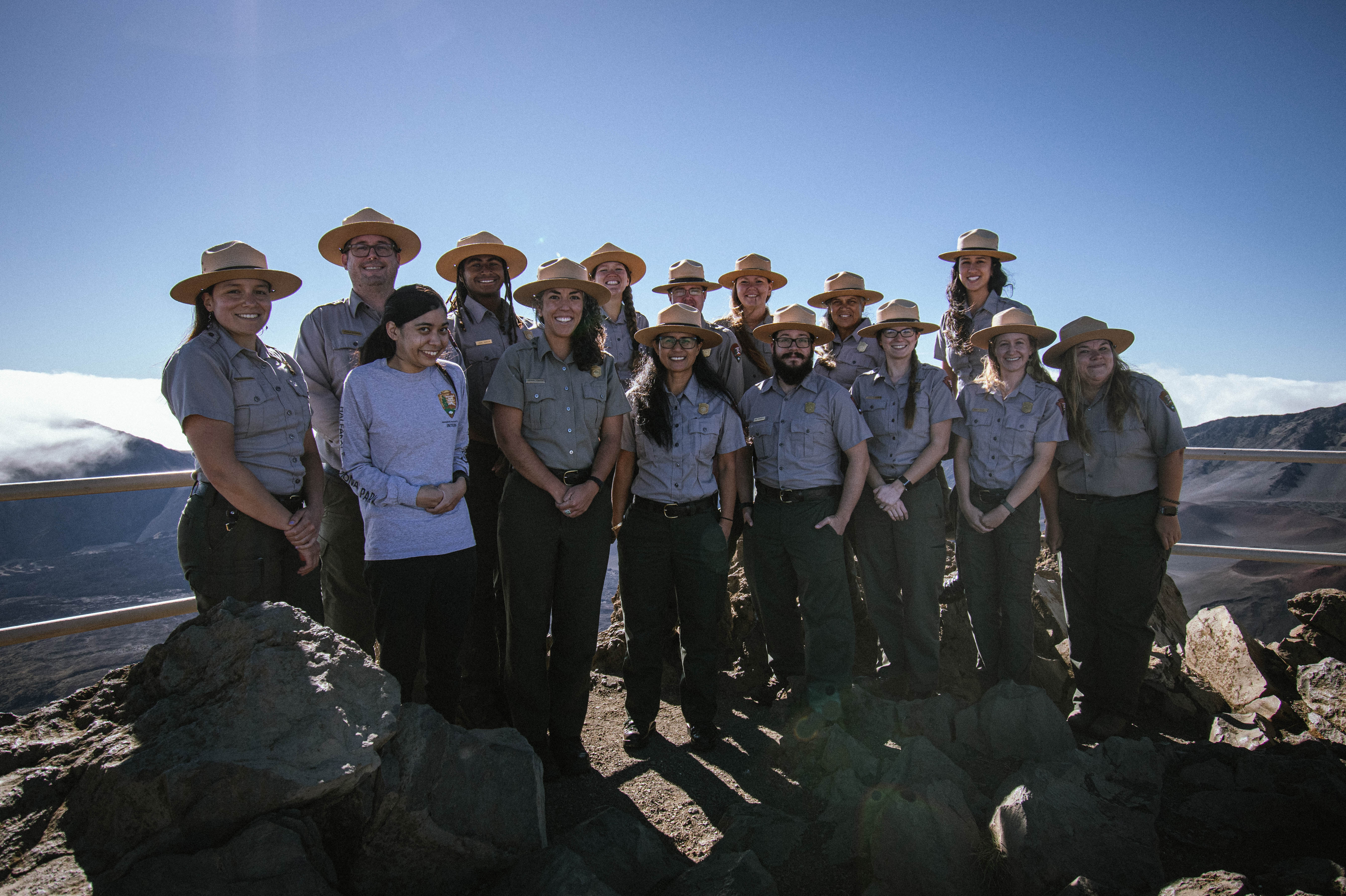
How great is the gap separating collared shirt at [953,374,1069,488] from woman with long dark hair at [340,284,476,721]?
10.0ft

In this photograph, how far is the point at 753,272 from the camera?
511 centimetres

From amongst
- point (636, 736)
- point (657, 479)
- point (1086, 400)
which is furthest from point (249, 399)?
point (1086, 400)

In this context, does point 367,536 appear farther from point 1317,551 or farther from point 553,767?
point 1317,551

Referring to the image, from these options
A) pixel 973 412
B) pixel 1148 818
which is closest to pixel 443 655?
pixel 1148 818

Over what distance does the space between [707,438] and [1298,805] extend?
3009mm

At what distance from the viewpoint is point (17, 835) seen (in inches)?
74.7

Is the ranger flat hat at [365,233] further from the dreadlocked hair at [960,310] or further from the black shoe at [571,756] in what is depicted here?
the dreadlocked hair at [960,310]

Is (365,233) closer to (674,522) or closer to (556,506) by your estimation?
(556,506)

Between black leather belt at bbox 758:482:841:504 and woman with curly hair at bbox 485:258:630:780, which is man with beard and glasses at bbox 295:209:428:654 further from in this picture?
black leather belt at bbox 758:482:841:504

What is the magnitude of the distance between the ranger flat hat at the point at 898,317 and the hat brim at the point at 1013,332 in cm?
32

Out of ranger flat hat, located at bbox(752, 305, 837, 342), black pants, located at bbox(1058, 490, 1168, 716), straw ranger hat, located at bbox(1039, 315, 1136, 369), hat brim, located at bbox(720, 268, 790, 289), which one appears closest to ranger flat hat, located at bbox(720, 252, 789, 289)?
hat brim, located at bbox(720, 268, 790, 289)

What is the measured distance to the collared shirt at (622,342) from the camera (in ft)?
15.2

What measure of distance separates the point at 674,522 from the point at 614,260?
2055 millimetres

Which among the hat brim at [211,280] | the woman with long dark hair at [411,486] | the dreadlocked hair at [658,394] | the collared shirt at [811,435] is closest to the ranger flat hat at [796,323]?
the collared shirt at [811,435]
